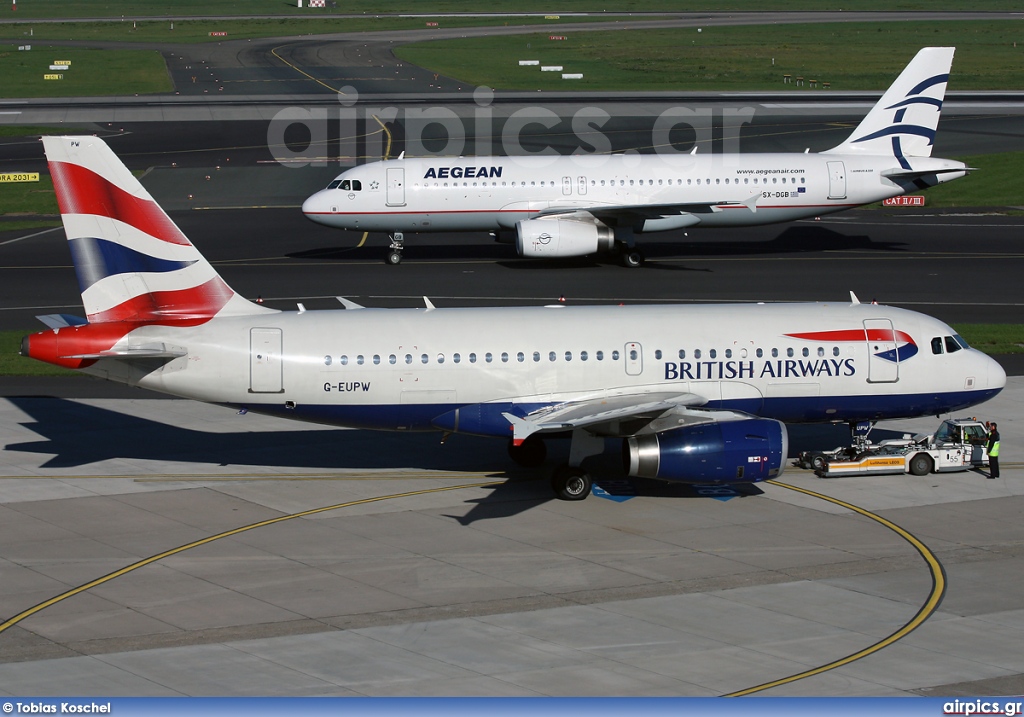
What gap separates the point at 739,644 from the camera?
73.9ft

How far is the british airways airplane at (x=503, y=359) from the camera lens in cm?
3020

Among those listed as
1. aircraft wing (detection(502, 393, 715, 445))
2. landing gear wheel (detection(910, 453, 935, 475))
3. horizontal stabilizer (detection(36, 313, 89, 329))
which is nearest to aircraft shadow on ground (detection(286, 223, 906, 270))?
landing gear wheel (detection(910, 453, 935, 475))

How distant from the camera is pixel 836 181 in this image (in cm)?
6375

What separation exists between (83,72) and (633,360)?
130m

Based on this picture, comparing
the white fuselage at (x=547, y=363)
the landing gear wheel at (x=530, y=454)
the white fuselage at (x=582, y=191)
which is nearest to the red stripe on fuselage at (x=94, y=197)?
the white fuselage at (x=547, y=363)

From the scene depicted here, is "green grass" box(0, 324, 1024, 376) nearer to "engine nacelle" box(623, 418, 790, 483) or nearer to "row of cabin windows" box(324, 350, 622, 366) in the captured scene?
"row of cabin windows" box(324, 350, 622, 366)

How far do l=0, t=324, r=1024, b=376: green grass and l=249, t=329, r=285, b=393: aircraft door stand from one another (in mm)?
16132

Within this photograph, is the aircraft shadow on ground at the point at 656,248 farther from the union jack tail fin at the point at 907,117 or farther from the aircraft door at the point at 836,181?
the union jack tail fin at the point at 907,117

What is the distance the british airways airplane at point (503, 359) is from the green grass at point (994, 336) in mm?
13964

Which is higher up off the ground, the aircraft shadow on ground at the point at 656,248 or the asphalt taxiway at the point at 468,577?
the aircraft shadow on ground at the point at 656,248

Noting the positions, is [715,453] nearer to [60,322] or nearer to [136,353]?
[136,353]

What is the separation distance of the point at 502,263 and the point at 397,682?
44.6 m

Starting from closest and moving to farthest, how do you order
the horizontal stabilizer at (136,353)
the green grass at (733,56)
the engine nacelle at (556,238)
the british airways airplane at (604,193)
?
the horizontal stabilizer at (136,353), the engine nacelle at (556,238), the british airways airplane at (604,193), the green grass at (733,56)

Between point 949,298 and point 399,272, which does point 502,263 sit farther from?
point 949,298
